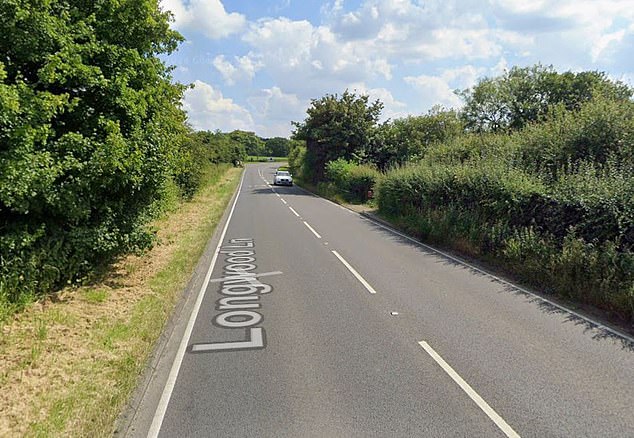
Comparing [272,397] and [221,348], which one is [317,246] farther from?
[272,397]

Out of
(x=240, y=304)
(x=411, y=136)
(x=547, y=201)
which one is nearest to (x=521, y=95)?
(x=411, y=136)

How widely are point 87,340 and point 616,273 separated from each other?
8.21m

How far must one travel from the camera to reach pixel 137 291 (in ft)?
25.8

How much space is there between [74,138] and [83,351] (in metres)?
3.54

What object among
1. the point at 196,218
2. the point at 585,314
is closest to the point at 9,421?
the point at 585,314

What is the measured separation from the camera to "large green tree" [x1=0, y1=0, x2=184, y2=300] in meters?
6.21

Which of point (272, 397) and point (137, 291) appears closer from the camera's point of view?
point (272, 397)

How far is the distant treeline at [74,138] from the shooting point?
6.21m

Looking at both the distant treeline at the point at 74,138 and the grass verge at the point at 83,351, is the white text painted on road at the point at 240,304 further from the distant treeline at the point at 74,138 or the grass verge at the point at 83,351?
the distant treeline at the point at 74,138

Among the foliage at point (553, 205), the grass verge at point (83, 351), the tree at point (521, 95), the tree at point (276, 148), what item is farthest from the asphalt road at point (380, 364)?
the tree at point (276, 148)

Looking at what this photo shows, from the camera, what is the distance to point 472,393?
4.29 m

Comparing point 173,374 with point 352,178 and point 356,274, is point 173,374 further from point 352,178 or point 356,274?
point 352,178

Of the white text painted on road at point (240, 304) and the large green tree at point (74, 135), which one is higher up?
the large green tree at point (74, 135)

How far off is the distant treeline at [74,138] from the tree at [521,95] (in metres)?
31.3
